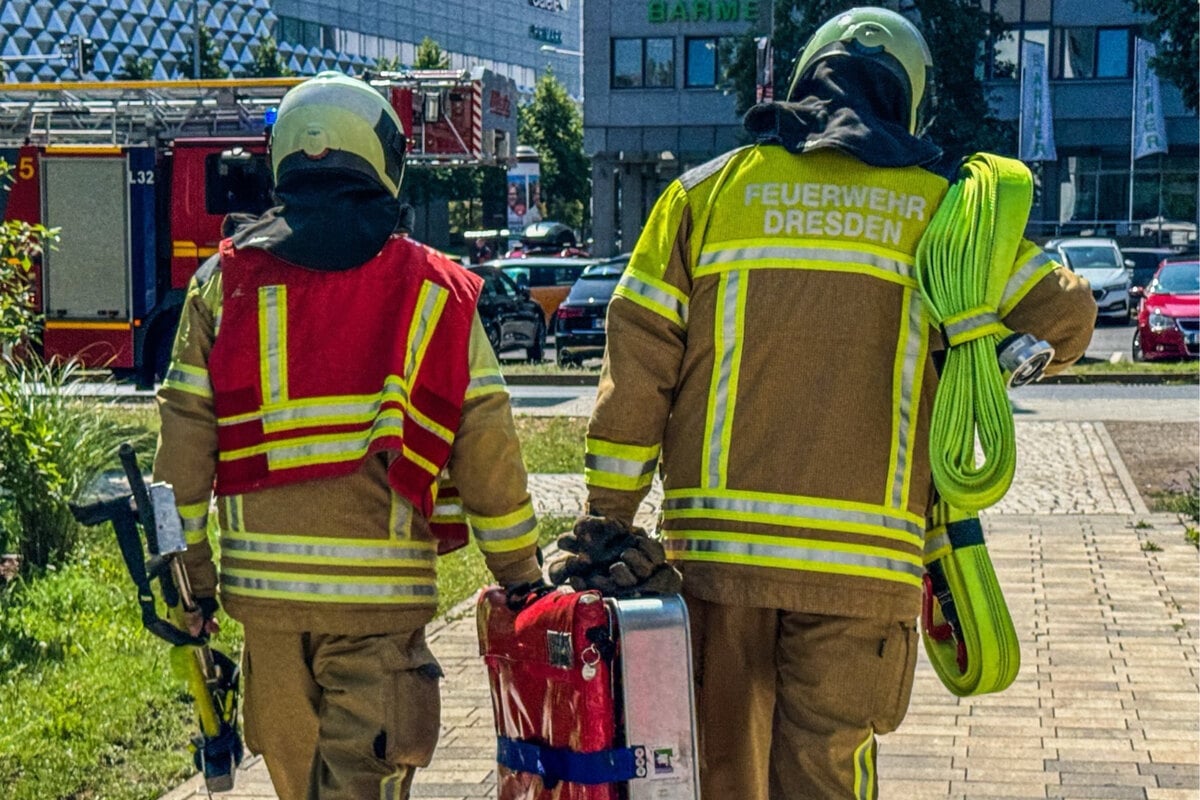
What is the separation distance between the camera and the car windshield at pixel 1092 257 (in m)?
32.4

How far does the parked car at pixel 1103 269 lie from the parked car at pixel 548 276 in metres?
8.27

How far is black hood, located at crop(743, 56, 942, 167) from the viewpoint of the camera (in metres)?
3.74

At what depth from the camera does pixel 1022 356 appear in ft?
11.9

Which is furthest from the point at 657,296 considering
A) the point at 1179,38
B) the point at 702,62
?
the point at 702,62

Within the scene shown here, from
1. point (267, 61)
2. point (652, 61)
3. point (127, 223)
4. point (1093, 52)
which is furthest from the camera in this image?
point (267, 61)

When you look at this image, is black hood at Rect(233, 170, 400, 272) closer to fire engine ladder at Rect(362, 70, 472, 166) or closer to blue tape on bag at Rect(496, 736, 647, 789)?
blue tape on bag at Rect(496, 736, 647, 789)

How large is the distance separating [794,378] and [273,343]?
1070 millimetres

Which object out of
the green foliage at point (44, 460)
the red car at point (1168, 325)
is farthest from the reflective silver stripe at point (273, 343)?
the red car at point (1168, 325)

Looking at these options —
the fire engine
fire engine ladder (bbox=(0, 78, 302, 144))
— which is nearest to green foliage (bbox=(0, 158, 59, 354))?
the fire engine

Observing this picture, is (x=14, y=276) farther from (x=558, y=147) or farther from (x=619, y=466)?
(x=558, y=147)

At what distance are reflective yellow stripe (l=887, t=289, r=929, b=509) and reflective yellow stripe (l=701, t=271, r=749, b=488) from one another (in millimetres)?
327

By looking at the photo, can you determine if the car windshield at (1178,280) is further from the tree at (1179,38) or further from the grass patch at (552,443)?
the grass patch at (552,443)

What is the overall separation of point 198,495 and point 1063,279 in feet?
6.04

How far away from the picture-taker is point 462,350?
3.82 metres
